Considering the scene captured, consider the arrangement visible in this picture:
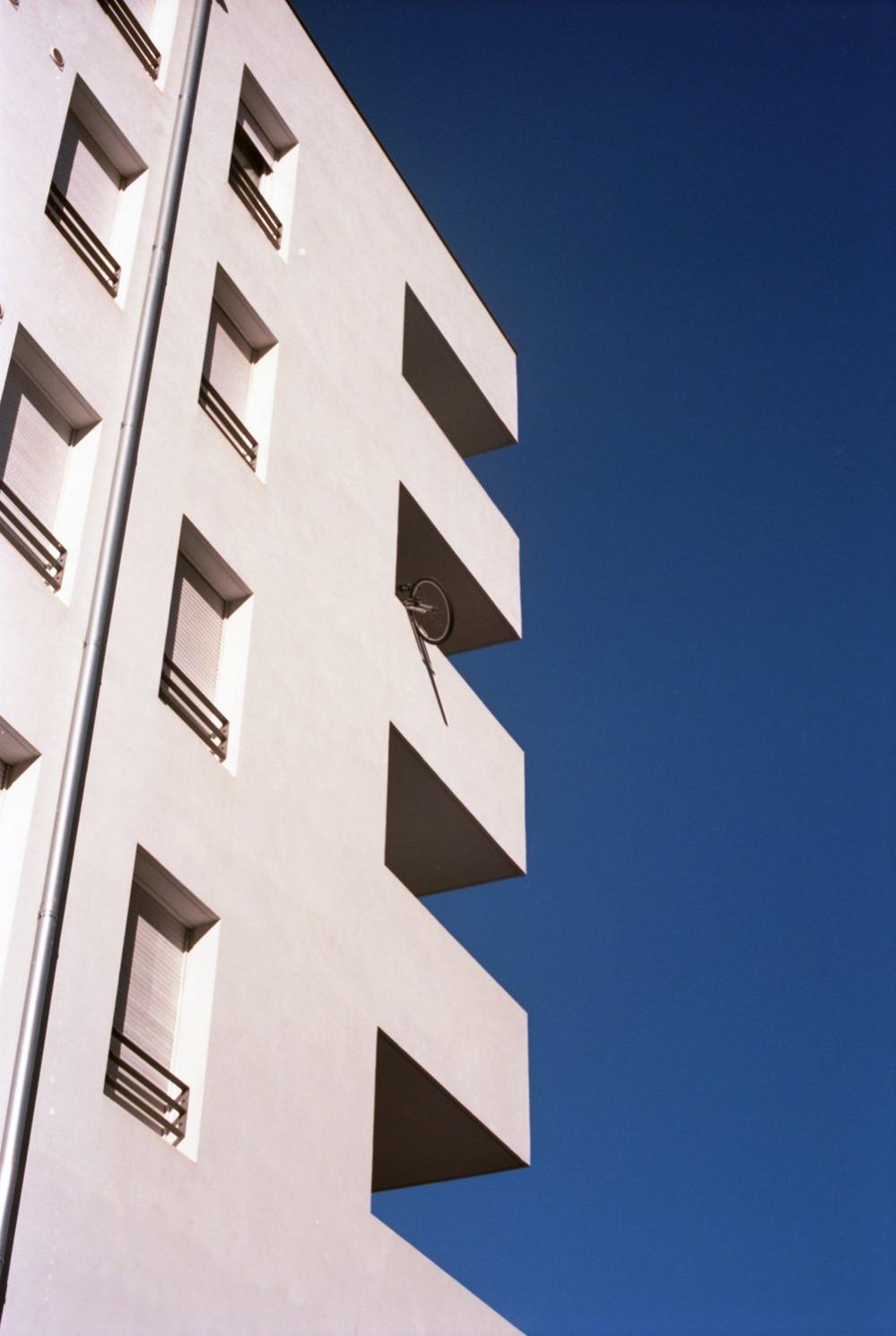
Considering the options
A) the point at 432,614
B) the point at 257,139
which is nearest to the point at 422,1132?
the point at 432,614

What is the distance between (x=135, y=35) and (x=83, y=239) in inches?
120

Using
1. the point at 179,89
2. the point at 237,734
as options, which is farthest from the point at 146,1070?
the point at 179,89

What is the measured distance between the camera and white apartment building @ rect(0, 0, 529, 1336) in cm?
1109

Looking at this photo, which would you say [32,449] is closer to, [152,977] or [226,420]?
[226,420]

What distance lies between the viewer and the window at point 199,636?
44.5 ft

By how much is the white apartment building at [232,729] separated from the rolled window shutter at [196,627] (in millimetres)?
36

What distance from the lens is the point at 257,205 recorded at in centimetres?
1770

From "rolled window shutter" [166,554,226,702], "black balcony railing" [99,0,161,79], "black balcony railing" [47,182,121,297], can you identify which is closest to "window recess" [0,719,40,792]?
"rolled window shutter" [166,554,226,702]

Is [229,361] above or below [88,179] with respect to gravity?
below

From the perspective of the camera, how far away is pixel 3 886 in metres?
10.8

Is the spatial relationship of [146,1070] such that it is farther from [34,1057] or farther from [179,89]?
[179,89]

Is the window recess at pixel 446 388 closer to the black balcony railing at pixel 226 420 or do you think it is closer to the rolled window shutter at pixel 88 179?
the black balcony railing at pixel 226 420

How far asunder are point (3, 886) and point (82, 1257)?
87.0 inches

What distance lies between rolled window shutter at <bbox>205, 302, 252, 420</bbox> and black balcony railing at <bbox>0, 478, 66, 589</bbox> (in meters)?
3.68
